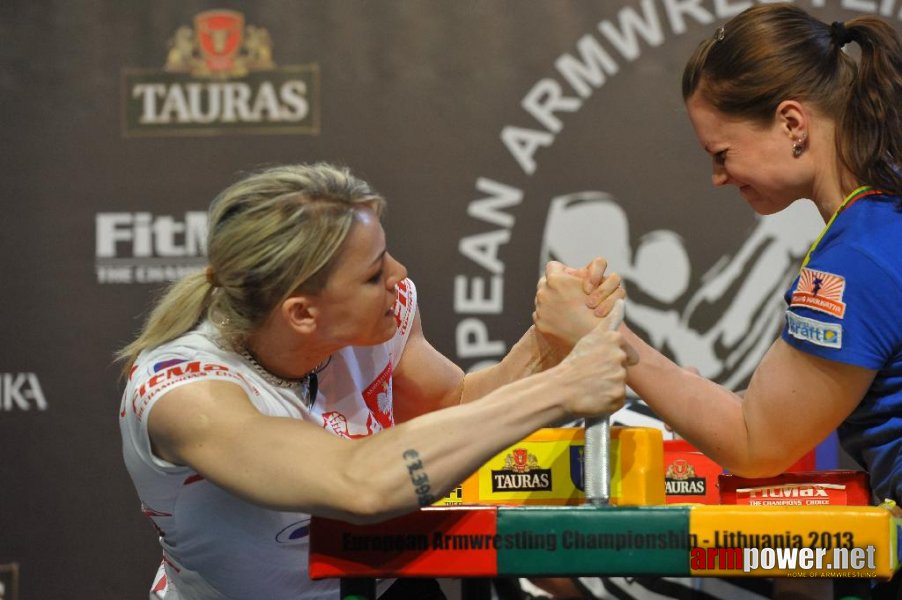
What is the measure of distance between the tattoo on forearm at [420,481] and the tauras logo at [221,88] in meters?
1.54

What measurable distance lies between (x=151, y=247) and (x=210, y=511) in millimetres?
1325

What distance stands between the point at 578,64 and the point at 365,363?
1.11 m

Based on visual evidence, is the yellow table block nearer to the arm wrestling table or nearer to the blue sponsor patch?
the arm wrestling table

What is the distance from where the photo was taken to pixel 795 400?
1423 mm

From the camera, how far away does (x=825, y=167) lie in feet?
5.03

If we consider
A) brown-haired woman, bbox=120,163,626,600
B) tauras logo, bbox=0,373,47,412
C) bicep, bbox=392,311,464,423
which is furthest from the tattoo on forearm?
tauras logo, bbox=0,373,47,412

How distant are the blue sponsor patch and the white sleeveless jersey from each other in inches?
25.6

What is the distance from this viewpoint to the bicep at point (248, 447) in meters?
1.25

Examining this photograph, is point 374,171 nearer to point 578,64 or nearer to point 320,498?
point 578,64

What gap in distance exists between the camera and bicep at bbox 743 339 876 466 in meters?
1.40

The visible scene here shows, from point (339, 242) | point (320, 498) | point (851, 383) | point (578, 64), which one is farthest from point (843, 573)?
point (578, 64)

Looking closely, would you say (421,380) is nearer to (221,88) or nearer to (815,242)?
(815,242)

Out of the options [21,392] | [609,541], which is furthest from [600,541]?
[21,392]

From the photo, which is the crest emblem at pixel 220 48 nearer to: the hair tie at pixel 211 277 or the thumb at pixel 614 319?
the hair tie at pixel 211 277
